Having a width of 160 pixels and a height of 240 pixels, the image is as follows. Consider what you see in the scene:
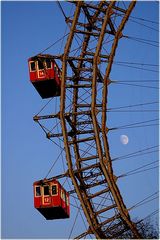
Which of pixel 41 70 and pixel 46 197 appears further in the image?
pixel 41 70

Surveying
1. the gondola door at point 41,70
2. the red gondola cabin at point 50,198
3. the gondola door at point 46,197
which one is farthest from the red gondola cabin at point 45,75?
the gondola door at point 46,197

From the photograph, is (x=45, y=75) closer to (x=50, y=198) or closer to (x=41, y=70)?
(x=41, y=70)

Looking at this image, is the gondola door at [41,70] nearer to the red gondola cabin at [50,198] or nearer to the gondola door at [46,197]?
the red gondola cabin at [50,198]

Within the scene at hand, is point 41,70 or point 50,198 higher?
point 41,70

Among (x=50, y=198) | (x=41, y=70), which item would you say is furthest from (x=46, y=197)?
(x=41, y=70)

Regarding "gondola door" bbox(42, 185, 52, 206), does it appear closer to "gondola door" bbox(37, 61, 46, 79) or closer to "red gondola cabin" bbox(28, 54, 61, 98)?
"red gondola cabin" bbox(28, 54, 61, 98)

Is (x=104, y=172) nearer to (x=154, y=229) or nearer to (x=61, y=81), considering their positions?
(x=61, y=81)

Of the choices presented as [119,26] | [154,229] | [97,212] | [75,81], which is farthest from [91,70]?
[154,229]

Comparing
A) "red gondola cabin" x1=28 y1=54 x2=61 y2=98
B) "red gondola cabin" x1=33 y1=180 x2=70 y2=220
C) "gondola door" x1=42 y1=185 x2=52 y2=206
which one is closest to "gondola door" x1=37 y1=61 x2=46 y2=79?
"red gondola cabin" x1=28 y1=54 x2=61 y2=98
